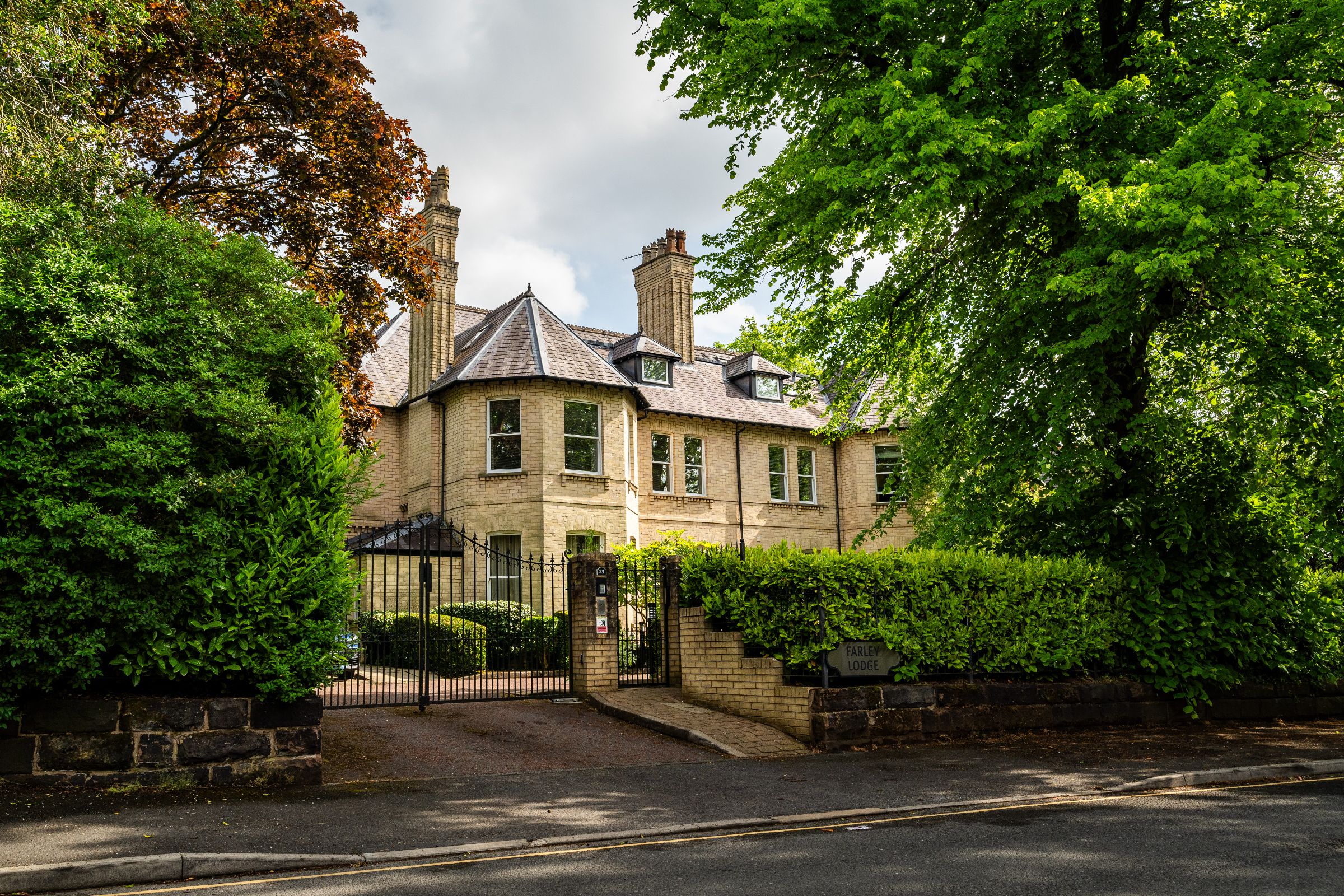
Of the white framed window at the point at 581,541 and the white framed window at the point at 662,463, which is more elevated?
the white framed window at the point at 662,463

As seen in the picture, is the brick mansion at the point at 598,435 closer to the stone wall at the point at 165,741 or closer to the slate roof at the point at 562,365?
the slate roof at the point at 562,365

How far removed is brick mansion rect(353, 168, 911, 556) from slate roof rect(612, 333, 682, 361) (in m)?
0.06

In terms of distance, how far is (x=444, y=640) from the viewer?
A: 18.6m

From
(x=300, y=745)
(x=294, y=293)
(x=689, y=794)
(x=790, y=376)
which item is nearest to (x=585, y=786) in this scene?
(x=689, y=794)

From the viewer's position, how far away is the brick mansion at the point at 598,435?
26.0 m

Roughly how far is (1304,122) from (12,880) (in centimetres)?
1501

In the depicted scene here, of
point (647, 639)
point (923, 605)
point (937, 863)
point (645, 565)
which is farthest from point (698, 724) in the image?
point (937, 863)

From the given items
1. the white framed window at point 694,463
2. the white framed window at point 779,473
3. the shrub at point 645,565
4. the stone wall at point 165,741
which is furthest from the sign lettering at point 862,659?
the white framed window at point 779,473

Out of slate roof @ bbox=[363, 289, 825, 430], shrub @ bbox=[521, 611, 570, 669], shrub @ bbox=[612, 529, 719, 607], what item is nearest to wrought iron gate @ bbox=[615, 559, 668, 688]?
shrub @ bbox=[612, 529, 719, 607]

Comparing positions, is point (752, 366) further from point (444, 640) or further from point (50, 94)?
point (50, 94)

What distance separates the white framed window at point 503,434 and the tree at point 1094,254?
35.9 feet

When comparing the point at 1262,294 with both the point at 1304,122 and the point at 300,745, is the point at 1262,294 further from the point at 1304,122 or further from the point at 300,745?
the point at 300,745

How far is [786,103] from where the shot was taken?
15.6m

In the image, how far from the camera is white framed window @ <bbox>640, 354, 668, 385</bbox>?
1225 inches
